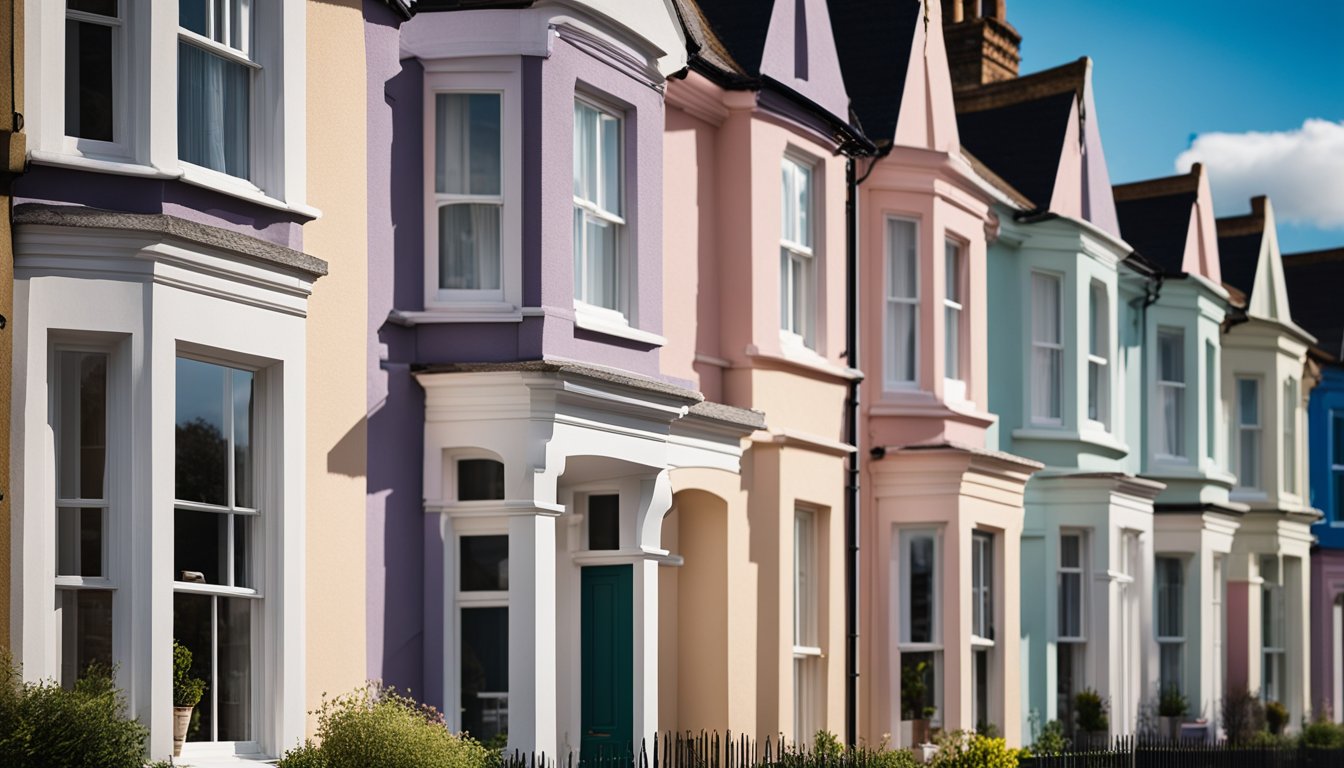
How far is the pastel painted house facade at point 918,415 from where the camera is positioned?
74.0 ft

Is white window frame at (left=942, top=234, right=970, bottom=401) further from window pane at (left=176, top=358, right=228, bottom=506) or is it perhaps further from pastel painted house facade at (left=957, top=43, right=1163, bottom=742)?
window pane at (left=176, top=358, right=228, bottom=506)

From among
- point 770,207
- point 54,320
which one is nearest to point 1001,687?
point 770,207

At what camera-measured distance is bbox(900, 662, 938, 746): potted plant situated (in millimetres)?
22484

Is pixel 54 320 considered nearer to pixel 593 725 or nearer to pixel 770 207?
pixel 593 725

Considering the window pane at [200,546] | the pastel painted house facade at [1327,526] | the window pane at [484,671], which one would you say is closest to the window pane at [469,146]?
the window pane at [484,671]

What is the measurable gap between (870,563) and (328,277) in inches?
392

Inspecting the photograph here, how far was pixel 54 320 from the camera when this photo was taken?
12188mm

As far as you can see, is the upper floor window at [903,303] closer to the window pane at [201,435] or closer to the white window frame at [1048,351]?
the white window frame at [1048,351]

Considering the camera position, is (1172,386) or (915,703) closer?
(915,703)

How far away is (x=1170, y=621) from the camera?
99.1ft

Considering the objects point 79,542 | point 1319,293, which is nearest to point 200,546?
point 79,542

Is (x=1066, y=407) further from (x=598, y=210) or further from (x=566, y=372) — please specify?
(x=566, y=372)

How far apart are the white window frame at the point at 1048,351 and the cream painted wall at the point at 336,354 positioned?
13.2m

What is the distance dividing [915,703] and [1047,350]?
591 cm
